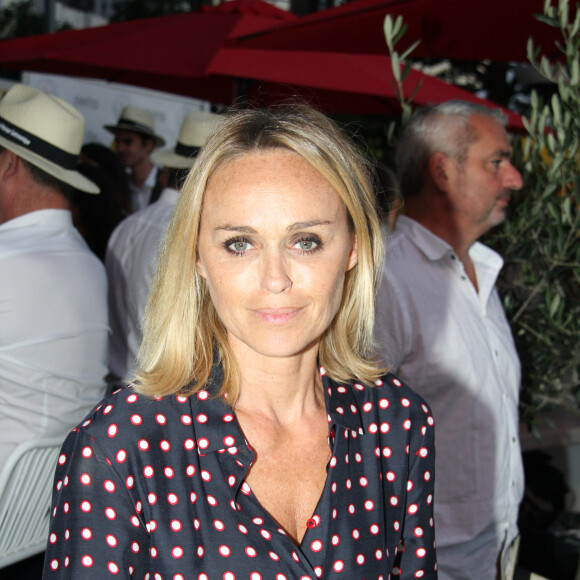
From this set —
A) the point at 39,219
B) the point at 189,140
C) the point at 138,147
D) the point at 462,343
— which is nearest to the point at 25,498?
the point at 39,219

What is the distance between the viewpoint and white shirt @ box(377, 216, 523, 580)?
2.70 meters

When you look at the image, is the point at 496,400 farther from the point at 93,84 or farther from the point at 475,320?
the point at 93,84

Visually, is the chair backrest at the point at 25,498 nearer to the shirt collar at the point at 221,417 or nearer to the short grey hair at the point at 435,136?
the shirt collar at the point at 221,417

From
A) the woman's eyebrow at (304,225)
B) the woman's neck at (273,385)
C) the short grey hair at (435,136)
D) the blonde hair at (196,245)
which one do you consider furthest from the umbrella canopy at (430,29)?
the woman's neck at (273,385)

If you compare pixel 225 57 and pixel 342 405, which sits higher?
pixel 225 57

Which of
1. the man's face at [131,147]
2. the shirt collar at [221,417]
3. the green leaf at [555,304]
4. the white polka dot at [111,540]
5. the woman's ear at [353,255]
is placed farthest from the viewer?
the man's face at [131,147]

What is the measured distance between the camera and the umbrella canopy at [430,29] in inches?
136

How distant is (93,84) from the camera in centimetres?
661

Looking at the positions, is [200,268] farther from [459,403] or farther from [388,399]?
[459,403]

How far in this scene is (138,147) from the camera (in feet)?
21.9

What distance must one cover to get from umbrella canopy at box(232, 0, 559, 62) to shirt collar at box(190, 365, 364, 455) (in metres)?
2.19

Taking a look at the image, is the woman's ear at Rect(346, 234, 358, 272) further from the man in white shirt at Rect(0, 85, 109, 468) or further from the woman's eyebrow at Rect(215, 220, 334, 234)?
the man in white shirt at Rect(0, 85, 109, 468)

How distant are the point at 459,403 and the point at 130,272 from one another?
2060mm

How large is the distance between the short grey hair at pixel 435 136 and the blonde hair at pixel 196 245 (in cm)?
143
